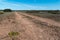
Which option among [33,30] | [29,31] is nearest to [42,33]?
[29,31]

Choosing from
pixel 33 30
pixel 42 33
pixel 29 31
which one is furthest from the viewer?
pixel 33 30

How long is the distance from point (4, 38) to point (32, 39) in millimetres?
1798

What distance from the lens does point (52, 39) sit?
32.8 ft

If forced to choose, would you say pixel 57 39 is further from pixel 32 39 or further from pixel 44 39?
pixel 32 39

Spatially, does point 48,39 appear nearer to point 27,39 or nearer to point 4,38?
point 27,39

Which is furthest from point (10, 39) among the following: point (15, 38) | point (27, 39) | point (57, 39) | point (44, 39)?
point (57, 39)

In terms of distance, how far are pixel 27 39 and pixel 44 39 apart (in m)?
1.04

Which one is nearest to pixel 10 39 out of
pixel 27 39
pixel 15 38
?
pixel 15 38

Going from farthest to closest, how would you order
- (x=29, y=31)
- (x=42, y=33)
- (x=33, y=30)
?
(x=33, y=30) → (x=29, y=31) → (x=42, y=33)

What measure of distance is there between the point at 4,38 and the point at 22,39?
1.18 meters

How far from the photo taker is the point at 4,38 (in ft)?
34.0

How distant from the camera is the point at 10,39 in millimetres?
9820

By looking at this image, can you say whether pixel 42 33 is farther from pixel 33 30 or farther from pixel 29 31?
pixel 33 30

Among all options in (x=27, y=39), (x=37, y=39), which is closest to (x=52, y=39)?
(x=37, y=39)
